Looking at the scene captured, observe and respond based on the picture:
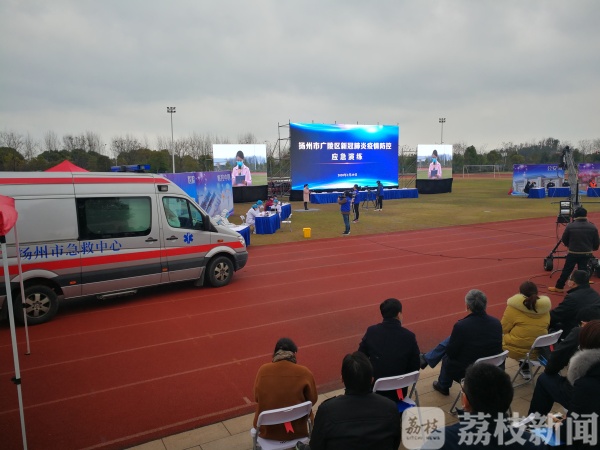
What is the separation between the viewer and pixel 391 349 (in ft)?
13.9

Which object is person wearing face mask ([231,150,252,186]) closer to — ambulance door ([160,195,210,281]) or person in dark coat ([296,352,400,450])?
ambulance door ([160,195,210,281])

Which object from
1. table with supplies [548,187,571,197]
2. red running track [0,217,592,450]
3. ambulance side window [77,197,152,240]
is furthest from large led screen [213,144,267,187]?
table with supplies [548,187,571,197]

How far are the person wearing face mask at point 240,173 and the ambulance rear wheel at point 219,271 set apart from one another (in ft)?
79.6

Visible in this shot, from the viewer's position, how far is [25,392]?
5488 millimetres

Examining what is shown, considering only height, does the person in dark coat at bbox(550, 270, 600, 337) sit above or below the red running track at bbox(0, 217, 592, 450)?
above

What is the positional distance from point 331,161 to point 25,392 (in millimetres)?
30954

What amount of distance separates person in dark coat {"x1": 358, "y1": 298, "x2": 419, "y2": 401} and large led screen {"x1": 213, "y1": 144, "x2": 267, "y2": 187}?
29650 millimetres

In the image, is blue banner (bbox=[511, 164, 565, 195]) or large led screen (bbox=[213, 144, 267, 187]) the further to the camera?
blue banner (bbox=[511, 164, 565, 195])

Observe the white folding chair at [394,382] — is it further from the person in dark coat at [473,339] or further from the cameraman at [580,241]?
the cameraman at [580,241]

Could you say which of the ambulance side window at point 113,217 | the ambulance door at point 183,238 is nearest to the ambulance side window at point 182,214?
the ambulance door at point 183,238

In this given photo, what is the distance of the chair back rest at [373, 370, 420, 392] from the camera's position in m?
3.95

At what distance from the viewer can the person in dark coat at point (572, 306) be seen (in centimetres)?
523

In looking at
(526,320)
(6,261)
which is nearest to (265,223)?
(526,320)

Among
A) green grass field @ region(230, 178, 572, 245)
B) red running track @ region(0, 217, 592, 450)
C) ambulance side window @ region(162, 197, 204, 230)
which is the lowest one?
red running track @ region(0, 217, 592, 450)
